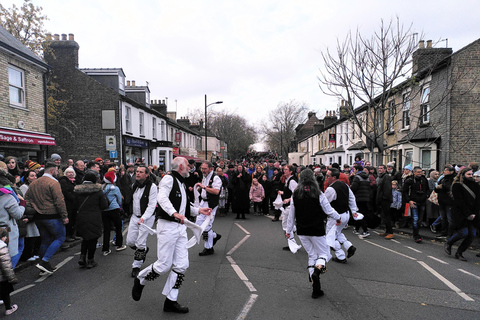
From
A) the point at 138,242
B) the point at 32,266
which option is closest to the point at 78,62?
the point at 32,266

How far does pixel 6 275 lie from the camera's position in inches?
145

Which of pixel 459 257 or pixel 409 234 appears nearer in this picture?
pixel 459 257

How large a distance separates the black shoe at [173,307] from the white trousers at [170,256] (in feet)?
0.21

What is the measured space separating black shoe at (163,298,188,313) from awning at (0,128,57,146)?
11022 millimetres

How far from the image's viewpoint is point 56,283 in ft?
16.3

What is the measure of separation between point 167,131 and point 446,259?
29.0m

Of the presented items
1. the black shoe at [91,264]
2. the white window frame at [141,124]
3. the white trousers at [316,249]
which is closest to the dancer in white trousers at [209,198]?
the black shoe at [91,264]

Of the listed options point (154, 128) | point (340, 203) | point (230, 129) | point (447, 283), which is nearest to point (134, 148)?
point (154, 128)

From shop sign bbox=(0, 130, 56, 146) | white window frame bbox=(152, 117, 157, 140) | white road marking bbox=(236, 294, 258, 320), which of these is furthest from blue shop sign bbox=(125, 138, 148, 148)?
white road marking bbox=(236, 294, 258, 320)

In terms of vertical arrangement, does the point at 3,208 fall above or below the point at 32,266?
above

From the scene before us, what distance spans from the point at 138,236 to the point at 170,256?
154 centimetres

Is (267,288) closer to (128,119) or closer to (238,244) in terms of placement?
(238,244)

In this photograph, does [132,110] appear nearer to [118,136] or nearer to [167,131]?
[118,136]

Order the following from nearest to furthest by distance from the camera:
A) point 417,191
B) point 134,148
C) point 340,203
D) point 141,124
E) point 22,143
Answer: point 340,203
point 417,191
point 22,143
point 134,148
point 141,124
